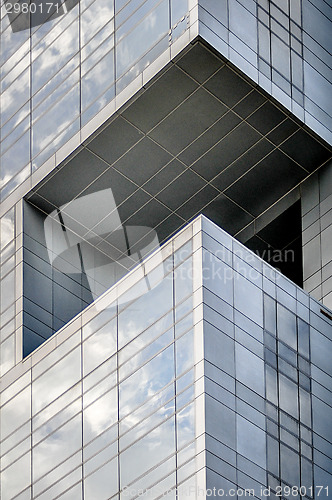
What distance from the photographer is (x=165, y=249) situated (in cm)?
5519

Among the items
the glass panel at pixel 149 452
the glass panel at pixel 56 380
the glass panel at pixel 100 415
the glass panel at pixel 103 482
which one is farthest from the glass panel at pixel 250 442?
the glass panel at pixel 56 380

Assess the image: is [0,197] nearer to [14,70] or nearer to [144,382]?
[14,70]

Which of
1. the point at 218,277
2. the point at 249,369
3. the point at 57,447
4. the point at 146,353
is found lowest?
the point at 57,447

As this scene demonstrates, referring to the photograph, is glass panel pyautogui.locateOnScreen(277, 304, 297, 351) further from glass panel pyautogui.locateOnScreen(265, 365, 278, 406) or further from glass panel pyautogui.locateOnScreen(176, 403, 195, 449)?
glass panel pyautogui.locateOnScreen(176, 403, 195, 449)

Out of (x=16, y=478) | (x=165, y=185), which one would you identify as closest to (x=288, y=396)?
(x=16, y=478)

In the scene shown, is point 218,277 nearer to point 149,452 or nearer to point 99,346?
point 99,346

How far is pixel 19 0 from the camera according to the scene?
72.4m

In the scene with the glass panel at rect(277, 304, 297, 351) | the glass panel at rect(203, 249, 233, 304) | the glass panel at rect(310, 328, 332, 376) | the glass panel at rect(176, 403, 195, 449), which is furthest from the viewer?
the glass panel at rect(310, 328, 332, 376)

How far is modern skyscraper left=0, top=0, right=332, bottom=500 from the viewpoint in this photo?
5234 centimetres

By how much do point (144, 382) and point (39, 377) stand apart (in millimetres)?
8557

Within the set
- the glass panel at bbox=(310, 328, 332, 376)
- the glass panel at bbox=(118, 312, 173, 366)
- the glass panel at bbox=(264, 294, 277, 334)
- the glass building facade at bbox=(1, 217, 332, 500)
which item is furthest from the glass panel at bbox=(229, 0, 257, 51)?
the glass panel at bbox=(118, 312, 173, 366)

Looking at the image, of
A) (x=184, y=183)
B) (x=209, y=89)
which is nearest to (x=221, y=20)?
(x=209, y=89)

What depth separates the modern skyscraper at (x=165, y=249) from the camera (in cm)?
5234

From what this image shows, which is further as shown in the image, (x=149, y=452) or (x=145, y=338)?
(x=145, y=338)
